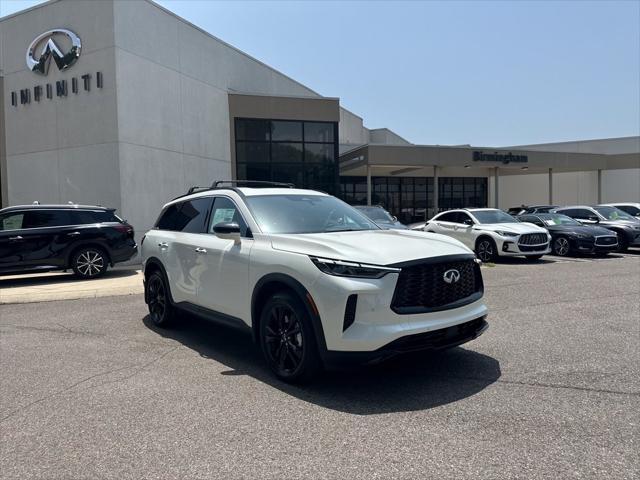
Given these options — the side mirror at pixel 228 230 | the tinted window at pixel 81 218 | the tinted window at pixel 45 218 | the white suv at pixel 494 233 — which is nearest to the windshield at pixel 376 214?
the white suv at pixel 494 233

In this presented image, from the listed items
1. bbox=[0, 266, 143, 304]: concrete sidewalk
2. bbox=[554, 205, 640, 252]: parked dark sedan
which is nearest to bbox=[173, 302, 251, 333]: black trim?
bbox=[0, 266, 143, 304]: concrete sidewalk

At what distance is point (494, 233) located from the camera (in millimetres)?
14219

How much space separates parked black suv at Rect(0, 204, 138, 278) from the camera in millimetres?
11359

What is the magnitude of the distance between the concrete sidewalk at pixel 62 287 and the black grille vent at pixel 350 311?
7360 mm

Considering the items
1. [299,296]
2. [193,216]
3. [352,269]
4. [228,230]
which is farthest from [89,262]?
[352,269]

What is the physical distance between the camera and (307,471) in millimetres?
3027

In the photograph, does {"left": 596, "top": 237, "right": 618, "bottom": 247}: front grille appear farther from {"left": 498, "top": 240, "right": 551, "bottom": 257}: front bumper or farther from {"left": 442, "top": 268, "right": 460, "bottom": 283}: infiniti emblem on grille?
{"left": 442, "top": 268, "right": 460, "bottom": 283}: infiniti emblem on grille

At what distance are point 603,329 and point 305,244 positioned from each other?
4144 millimetres

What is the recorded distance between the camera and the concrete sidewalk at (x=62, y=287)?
390 inches

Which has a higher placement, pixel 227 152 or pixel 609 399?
pixel 227 152

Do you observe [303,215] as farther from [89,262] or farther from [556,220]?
[556,220]

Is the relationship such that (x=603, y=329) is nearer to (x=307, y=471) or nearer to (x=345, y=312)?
(x=345, y=312)

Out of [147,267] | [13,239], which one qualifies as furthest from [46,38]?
[147,267]

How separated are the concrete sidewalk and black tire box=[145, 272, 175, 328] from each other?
133 inches
